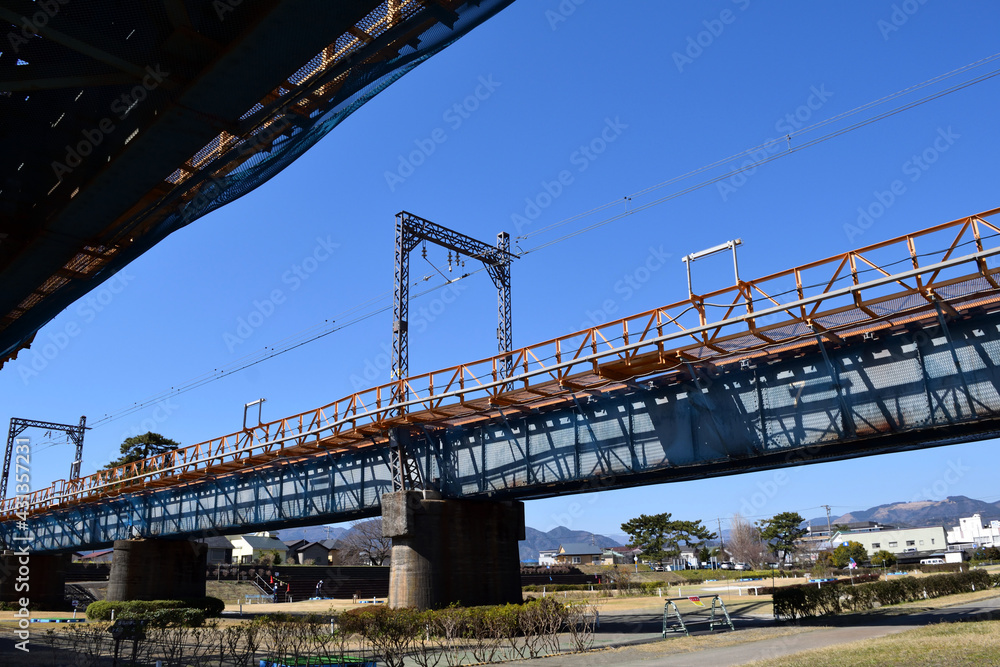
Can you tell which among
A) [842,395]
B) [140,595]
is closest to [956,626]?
[842,395]

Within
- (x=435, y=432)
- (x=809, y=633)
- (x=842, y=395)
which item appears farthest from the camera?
(x=435, y=432)

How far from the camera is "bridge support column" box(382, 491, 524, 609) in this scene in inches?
1017

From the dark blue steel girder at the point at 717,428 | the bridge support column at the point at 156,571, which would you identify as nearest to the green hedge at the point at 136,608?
the bridge support column at the point at 156,571

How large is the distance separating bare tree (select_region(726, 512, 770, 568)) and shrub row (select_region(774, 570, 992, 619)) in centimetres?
9522

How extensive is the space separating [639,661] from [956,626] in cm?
1060

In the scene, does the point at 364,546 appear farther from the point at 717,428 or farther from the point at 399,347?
the point at 717,428

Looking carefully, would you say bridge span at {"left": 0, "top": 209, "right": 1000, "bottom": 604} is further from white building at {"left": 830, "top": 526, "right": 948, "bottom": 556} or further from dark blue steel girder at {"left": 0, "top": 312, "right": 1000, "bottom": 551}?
white building at {"left": 830, "top": 526, "right": 948, "bottom": 556}

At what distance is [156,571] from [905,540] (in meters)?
145

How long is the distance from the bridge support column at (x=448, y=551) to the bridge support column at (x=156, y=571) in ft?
79.6


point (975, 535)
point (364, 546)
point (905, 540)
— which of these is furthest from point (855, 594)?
point (975, 535)

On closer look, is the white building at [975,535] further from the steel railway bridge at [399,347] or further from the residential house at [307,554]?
the steel railway bridge at [399,347]

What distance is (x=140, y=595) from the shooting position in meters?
42.4

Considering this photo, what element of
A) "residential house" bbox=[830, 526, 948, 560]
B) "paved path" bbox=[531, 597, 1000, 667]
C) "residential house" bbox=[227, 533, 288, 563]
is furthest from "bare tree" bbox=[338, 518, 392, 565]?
"residential house" bbox=[830, 526, 948, 560]

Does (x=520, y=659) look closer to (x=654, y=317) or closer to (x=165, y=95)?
(x=654, y=317)
